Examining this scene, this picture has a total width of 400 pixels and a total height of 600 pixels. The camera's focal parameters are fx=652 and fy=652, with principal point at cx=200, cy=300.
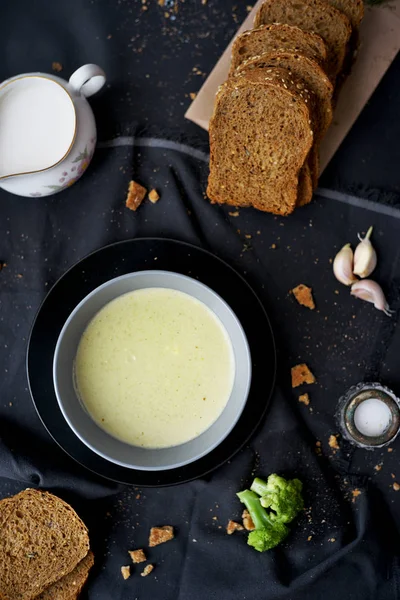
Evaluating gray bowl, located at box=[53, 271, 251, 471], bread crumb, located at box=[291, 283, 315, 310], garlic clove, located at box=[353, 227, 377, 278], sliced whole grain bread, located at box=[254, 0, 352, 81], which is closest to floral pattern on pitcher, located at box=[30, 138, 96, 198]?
gray bowl, located at box=[53, 271, 251, 471]

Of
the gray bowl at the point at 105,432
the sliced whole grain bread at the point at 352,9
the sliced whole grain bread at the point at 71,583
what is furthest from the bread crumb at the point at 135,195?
the sliced whole grain bread at the point at 71,583

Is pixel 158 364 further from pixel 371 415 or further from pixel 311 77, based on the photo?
pixel 311 77

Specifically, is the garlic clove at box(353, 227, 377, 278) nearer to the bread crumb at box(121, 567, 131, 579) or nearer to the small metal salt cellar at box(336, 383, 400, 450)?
the small metal salt cellar at box(336, 383, 400, 450)

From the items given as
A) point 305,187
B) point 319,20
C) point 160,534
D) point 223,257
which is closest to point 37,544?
point 160,534

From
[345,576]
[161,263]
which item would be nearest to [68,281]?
[161,263]

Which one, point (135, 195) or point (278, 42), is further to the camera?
point (135, 195)
